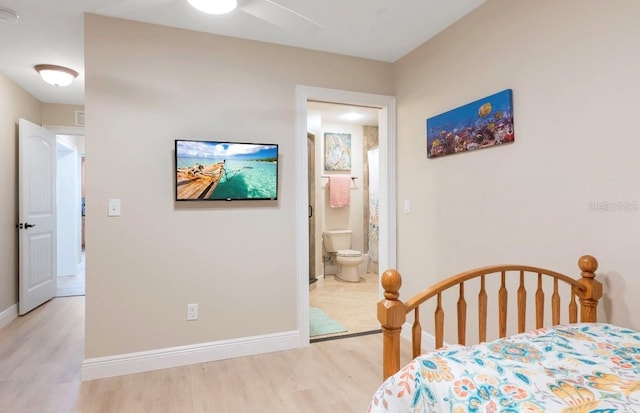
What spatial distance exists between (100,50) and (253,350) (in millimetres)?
2414

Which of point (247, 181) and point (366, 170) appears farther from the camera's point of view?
point (366, 170)

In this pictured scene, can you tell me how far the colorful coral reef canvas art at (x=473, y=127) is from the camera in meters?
2.20

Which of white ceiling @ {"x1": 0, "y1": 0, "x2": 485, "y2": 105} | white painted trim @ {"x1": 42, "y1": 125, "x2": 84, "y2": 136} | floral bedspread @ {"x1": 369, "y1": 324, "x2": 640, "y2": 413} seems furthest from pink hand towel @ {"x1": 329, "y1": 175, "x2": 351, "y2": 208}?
floral bedspread @ {"x1": 369, "y1": 324, "x2": 640, "y2": 413}

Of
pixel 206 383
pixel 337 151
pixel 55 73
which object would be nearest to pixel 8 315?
pixel 55 73

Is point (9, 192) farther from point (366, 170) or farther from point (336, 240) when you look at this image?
point (366, 170)

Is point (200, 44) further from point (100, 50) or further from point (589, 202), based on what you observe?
point (589, 202)

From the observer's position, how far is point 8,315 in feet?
11.8

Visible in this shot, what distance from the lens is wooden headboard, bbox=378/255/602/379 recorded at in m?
1.26

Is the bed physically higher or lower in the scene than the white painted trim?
lower

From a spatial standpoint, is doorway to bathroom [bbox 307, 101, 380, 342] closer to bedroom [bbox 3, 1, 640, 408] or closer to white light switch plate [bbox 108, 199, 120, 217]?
bedroom [bbox 3, 1, 640, 408]

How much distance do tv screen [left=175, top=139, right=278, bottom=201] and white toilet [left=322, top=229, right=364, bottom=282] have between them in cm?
253

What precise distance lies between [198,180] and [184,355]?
50.3 inches

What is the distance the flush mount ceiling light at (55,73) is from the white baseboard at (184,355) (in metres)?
2.55

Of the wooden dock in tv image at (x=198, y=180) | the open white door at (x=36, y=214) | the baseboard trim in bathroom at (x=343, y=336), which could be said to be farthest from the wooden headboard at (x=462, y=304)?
the open white door at (x=36, y=214)
